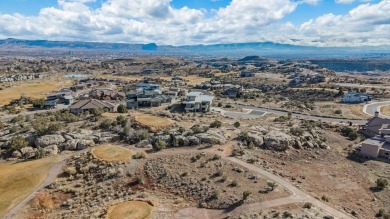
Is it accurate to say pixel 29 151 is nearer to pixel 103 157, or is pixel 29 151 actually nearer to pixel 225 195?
pixel 103 157

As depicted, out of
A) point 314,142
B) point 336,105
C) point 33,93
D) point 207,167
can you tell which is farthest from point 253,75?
point 207,167

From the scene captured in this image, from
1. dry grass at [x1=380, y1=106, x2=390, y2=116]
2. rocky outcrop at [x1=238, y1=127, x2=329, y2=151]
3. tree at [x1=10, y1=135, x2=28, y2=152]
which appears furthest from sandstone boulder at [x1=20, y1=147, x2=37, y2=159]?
dry grass at [x1=380, y1=106, x2=390, y2=116]

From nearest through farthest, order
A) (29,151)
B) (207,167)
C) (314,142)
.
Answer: (207,167) → (29,151) → (314,142)

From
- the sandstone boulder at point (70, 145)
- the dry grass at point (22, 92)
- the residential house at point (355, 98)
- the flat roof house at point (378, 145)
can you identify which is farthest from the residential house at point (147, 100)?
the residential house at point (355, 98)

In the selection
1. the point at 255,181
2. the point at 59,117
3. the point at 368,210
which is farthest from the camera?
the point at 59,117

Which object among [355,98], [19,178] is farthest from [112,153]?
[355,98]

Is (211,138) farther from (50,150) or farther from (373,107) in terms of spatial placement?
(373,107)

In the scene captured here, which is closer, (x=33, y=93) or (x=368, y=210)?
(x=368, y=210)
